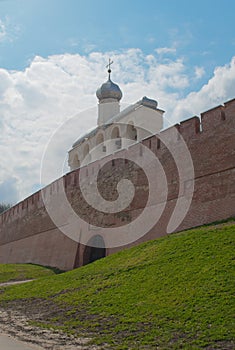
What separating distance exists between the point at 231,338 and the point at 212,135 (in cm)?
683

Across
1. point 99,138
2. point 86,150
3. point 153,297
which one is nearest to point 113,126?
point 99,138

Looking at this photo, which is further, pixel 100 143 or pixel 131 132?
pixel 100 143

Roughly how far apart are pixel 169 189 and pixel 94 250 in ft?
14.0

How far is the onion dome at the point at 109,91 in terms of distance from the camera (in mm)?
27531

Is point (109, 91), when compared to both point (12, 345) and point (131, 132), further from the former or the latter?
point (12, 345)

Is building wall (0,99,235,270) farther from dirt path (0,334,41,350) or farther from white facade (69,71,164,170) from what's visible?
white facade (69,71,164,170)

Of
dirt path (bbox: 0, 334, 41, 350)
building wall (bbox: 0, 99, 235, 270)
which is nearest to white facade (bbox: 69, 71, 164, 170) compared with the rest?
building wall (bbox: 0, 99, 235, 270)

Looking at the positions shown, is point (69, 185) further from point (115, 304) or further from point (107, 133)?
point (115, 304)

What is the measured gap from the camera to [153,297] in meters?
6.59

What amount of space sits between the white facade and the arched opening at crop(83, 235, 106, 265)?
8871mm

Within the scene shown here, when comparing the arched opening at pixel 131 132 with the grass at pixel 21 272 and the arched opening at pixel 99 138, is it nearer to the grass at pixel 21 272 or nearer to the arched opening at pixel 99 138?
the arched opening at pixel 99 138

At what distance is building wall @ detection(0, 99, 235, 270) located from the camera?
34.0ft

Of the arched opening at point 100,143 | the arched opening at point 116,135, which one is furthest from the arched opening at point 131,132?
the arched opening at point 100,143

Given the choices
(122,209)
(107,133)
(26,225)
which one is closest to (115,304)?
(122,209)
